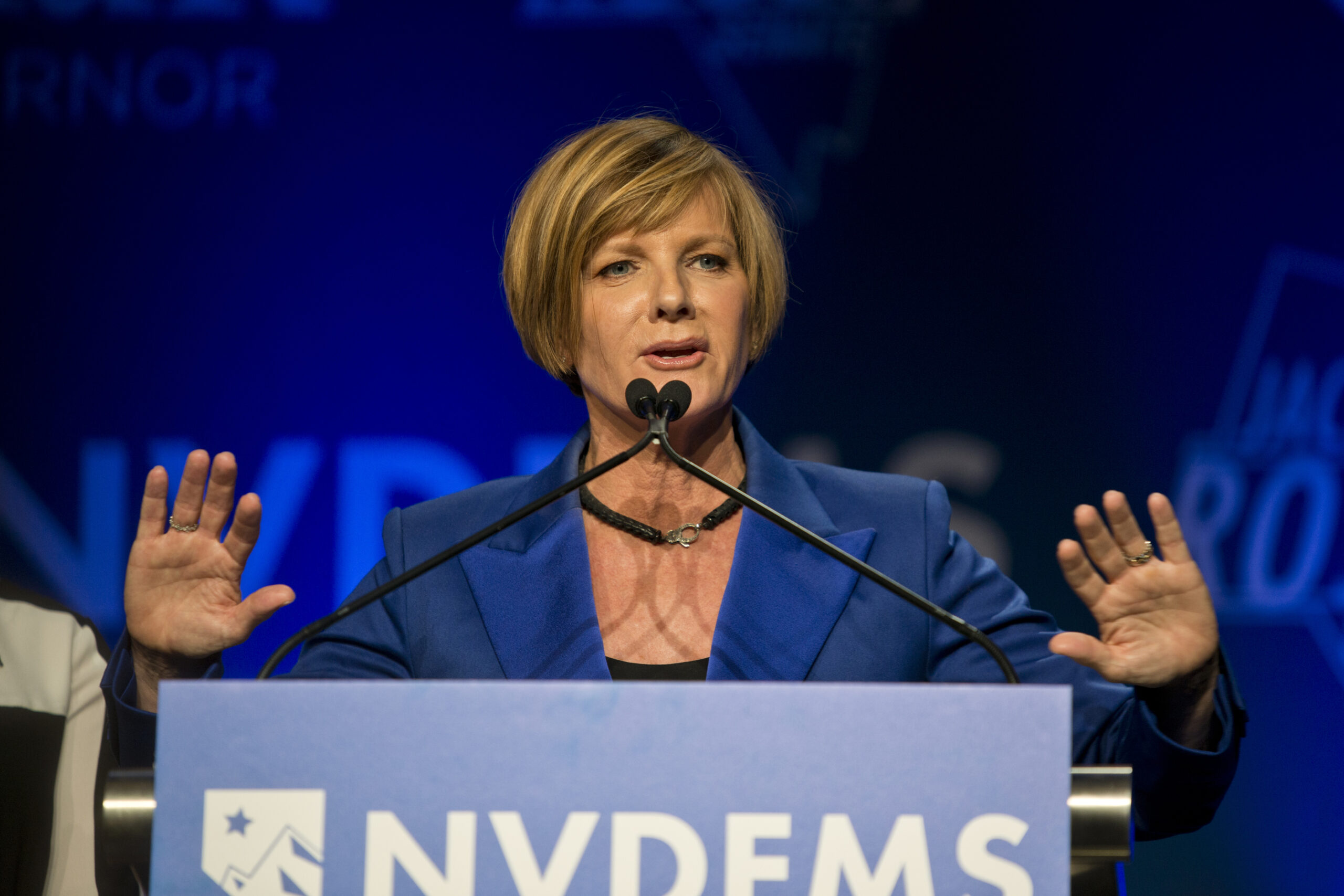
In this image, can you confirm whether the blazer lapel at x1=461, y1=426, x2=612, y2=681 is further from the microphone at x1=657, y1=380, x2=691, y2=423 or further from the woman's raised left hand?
the woman's raised left hand

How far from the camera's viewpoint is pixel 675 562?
147cm

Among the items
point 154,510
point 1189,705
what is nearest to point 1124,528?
point 1189,705

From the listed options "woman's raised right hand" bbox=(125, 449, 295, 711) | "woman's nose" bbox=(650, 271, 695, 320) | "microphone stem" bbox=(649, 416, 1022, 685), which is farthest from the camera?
"woman's nose" bbox=(650, 271, 695, 320)

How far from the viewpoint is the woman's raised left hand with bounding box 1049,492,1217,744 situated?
108 cm

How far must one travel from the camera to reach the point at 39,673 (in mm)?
1604

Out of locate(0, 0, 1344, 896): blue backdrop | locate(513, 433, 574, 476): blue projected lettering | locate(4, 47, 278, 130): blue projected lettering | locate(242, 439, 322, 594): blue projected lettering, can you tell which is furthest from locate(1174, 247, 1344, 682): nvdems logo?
locate(4, 47, 278, 130): blue projected lettering

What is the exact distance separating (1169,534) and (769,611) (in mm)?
434

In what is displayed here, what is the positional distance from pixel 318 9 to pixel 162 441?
1.01m

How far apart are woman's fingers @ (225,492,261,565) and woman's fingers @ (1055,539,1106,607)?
753 mm

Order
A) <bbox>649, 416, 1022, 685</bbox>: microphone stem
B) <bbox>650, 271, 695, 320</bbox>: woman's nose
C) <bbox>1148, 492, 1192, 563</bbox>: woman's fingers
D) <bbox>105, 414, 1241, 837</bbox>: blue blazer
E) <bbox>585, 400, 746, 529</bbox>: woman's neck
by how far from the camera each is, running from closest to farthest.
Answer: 1. <bbox>649, 416, 1022, 685</bbox>: microphone stem
2. <bbox>1148, 492, 1192, 563</bbox>: woman's fingers
3. <bbox>105, 414, 1241, 837</bbox>: blue blazer
4. <bbox>650, 271, 695, 320</bbox>: woman's nose
5. <bbox>585, 400, 746, 529</bbox>: woman's neck

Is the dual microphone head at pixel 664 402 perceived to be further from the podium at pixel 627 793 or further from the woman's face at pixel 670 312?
the podium at pixel 627 793

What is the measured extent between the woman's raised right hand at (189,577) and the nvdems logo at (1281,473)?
80.7 inches

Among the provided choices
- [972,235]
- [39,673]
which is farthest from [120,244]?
[972,235]

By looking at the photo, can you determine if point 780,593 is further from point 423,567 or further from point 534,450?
point 534,450
